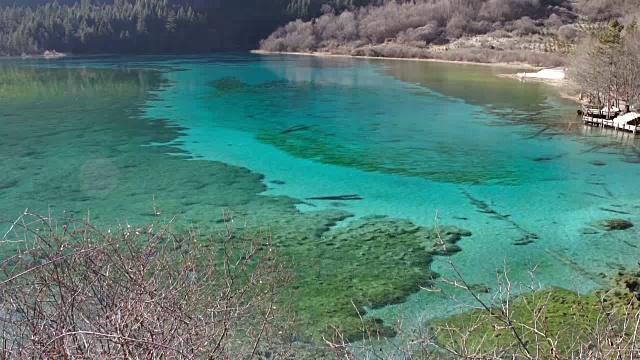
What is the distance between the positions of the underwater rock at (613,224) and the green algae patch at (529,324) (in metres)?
4.03

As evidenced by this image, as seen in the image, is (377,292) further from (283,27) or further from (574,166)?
(283,27)

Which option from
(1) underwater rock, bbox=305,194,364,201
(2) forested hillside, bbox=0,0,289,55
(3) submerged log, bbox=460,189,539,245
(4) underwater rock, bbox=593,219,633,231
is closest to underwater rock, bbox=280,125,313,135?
(1) underwater rock, bbox=305,194,364,201

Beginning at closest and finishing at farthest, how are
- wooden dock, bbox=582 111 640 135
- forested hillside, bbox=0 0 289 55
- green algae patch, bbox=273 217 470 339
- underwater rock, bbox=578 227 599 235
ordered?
green algae patch, bbox=273 217 470 339
underwater rock, bbox=578 227 599 235
wooden dock, bbox=582 111 640 135
forested hillside, bbox=0 0 289 55

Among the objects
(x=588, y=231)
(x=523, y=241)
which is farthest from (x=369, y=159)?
Result: (x=588, y=231)

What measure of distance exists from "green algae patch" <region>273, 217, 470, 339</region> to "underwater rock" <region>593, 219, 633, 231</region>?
11.3 feet

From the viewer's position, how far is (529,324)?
9.62m

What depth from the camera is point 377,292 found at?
37.2 feet

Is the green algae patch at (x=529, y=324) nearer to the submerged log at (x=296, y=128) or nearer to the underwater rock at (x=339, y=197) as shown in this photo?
the underwater rock at (x=339, y=197)

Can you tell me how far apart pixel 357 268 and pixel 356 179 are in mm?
7143

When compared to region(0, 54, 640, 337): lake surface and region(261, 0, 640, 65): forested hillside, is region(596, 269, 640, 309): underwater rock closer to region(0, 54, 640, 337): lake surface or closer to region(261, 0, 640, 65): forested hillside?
region(0, 54, 640, 337): lake surface

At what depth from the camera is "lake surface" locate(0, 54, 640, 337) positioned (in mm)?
12516

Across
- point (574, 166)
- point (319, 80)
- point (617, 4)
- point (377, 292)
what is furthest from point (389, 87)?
point (617, 4)

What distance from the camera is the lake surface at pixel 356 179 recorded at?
1252 centimetres

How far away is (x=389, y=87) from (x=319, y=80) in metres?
8.51
